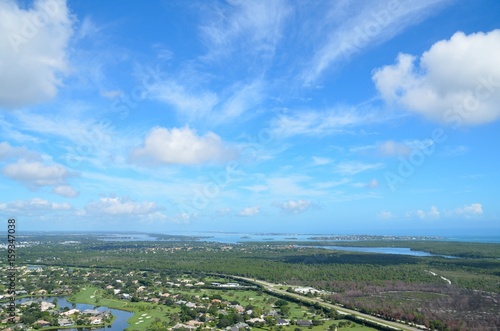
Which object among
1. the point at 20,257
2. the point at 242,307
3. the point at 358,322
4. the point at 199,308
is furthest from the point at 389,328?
the point at 20,257

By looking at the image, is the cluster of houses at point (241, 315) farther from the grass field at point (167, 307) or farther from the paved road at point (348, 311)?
the paved road at point (348, 311)

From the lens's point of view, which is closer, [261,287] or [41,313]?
[41,313]

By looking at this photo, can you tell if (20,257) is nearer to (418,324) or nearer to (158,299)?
(158,299)

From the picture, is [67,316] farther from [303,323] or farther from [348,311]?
[348,311]

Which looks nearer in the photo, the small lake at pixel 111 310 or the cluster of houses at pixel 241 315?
the cluster of houses at pixel 241 315

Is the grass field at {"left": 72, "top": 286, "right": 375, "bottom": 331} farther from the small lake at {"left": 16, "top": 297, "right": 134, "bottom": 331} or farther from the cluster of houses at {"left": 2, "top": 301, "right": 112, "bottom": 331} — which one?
the cluster of houses at {"left": 2, "top": 301, "right": 112, "bottom": 331}

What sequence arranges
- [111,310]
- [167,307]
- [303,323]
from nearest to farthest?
[303,323], [111,310], [167,307]

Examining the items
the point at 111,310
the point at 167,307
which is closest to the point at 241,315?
the point at 167,307

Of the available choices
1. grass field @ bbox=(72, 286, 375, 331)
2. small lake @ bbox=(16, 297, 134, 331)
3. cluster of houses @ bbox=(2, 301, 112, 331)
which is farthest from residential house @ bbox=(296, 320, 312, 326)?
cluster of houses @ bbox=(2, 301, 112, 331)

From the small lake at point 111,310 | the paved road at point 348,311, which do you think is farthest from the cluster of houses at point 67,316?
the paved road at point 348,311

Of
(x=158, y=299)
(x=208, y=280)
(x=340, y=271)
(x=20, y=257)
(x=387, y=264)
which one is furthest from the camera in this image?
(x=20, y=257)

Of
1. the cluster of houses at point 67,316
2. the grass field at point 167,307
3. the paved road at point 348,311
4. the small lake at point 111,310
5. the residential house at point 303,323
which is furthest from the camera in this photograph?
the cluster of houses at point 67,316
